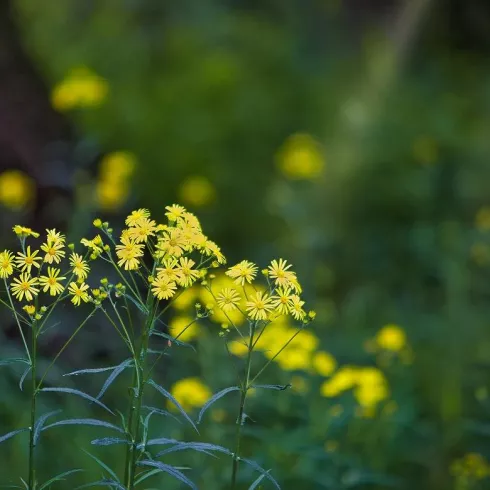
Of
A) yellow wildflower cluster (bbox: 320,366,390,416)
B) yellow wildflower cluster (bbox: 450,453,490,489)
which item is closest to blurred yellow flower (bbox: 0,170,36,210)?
yellow wildflower cluster (bbox: 320,366,390,416)

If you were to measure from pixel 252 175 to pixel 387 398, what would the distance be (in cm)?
290

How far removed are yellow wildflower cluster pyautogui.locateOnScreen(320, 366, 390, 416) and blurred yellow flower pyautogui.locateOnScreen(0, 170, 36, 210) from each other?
1.58 meters

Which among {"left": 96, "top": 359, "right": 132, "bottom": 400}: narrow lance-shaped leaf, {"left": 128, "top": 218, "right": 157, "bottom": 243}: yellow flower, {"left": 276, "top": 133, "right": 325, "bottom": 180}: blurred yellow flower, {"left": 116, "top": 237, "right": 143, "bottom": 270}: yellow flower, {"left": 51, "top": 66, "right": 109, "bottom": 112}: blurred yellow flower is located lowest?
{"left": 96, "top": 359, "right": 132, "bottom": 400}: narrow lance-shaped leaf

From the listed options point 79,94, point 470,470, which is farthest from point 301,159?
point 470,470

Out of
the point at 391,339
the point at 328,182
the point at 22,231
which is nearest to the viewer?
the point at 22,231

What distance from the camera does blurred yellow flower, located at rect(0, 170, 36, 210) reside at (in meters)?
3.63

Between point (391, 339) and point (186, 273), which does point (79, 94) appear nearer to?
point (391, 339)

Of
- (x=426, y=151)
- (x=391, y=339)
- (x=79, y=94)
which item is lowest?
(x=391, y=339)

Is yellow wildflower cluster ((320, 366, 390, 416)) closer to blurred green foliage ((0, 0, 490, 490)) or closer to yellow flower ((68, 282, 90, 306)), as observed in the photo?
blurred green foliage ((0, 0, 490, 490))

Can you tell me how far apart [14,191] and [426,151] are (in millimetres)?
2331

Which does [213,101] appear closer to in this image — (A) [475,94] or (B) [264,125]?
(B) [264,125]

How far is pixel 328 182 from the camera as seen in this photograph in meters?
5.25

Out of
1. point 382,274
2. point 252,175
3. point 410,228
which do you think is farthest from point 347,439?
point 252,175

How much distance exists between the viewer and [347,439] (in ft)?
9.14
